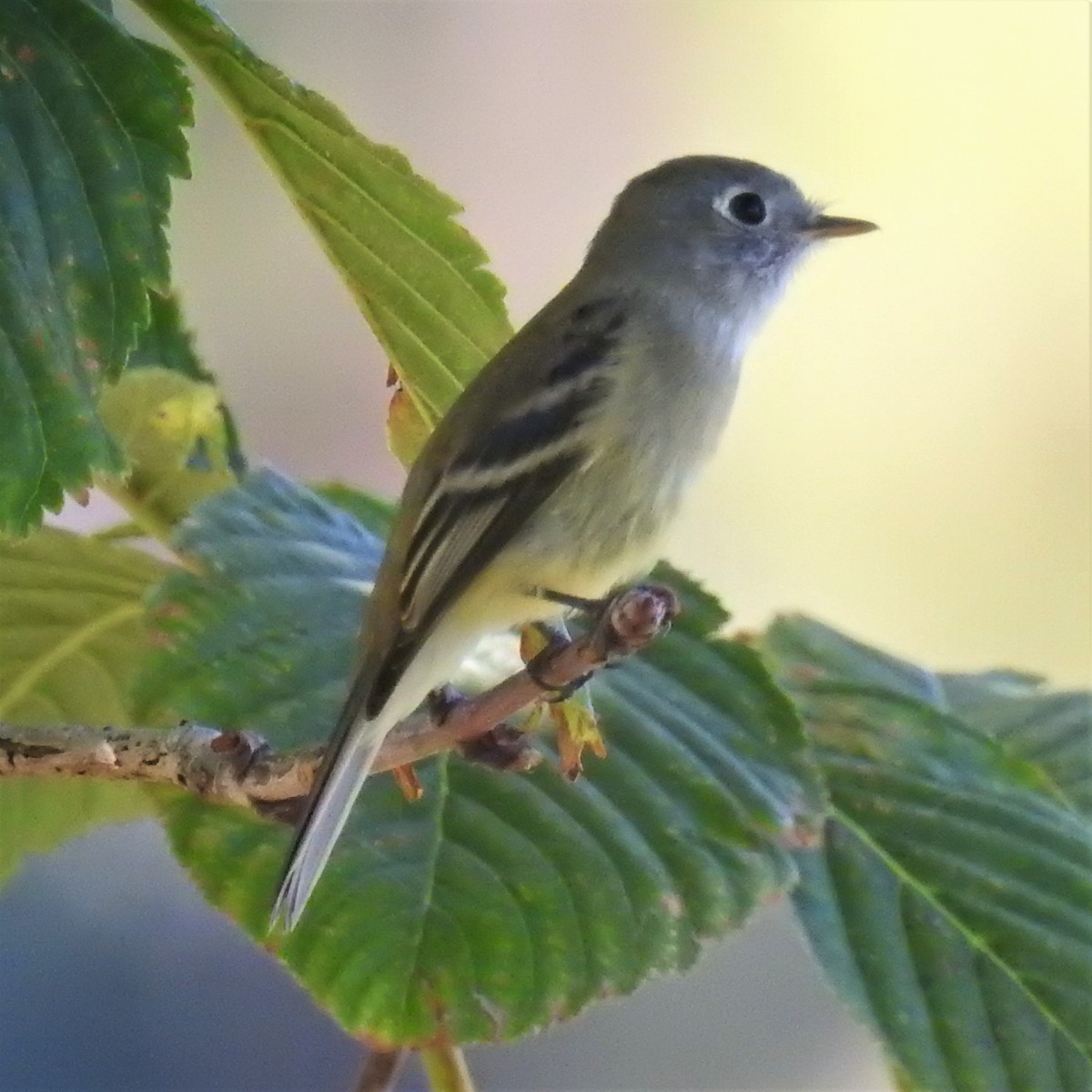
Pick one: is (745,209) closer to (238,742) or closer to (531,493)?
(531,493)

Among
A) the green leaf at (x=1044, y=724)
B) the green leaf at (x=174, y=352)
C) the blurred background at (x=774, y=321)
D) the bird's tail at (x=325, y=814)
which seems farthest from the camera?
the blurred background at (x=774, y=321)

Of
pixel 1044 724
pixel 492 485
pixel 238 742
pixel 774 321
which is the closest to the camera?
pixel 238 742

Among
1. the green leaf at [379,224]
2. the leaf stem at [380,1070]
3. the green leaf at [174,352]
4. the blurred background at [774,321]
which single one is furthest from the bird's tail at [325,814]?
the blurred background at [774,321]

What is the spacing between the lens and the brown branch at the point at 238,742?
0.55 m

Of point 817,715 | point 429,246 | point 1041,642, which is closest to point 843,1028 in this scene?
point 1041,642

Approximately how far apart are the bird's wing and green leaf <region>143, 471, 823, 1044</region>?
90 millimetres

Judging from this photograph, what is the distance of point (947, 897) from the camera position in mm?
934

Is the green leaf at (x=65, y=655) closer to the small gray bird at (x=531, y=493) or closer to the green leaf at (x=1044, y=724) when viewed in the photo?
the small gray bird at (x=531, y=493)

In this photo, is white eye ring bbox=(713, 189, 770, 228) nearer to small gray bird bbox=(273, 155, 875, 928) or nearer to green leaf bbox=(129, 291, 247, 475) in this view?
small gray bird bbox=(273, 155, 875, 928)

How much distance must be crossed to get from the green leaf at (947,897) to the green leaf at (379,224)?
15.3 inches

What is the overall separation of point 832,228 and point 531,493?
41 centimetres

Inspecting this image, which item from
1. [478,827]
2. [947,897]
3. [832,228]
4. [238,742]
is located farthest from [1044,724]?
[238,742]

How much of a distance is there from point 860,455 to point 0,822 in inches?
60.6

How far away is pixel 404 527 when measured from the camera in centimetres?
84
